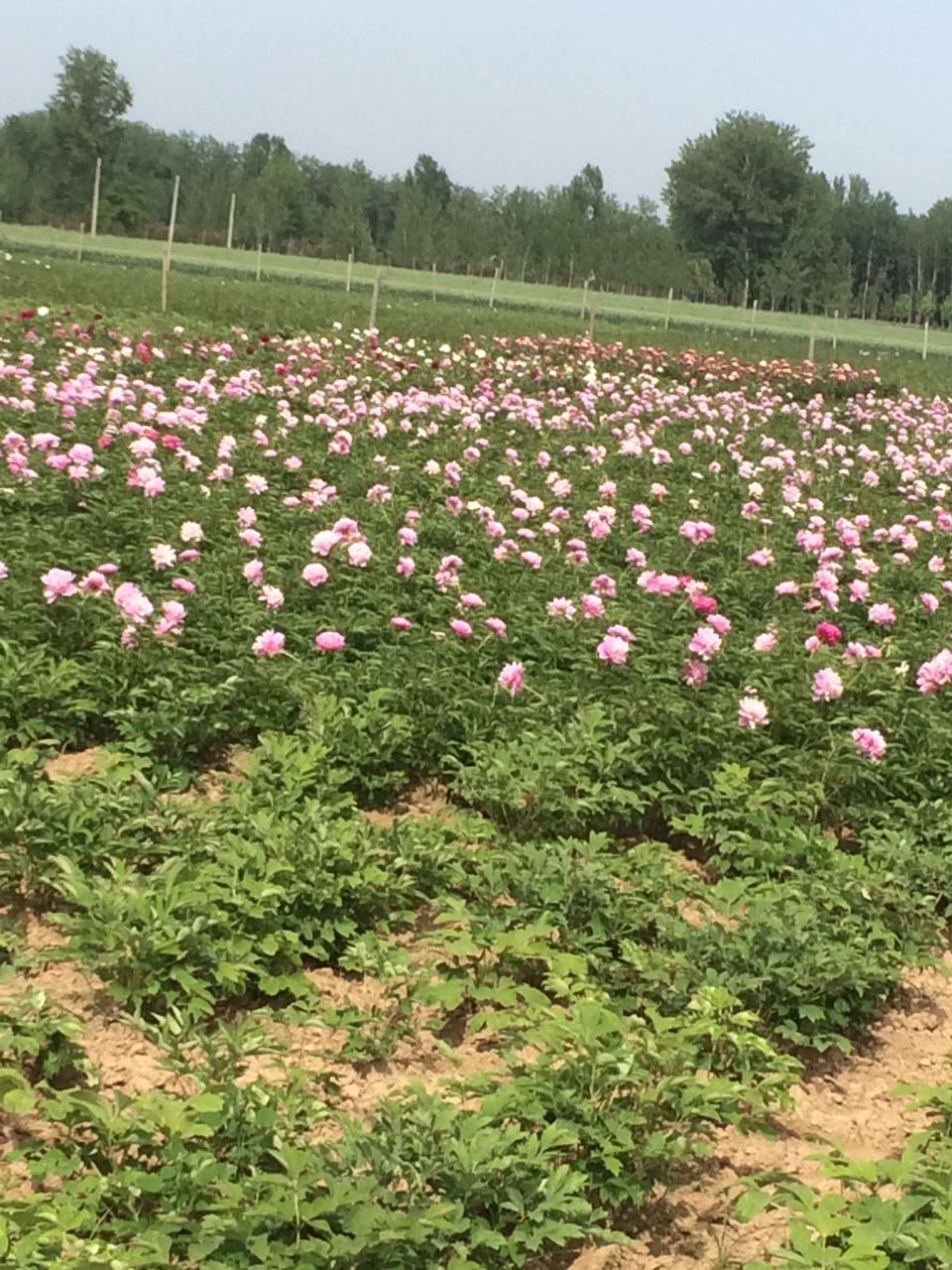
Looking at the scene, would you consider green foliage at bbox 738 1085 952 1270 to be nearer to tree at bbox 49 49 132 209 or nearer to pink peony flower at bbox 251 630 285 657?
pink peony flower at bbox 251 630 285 657

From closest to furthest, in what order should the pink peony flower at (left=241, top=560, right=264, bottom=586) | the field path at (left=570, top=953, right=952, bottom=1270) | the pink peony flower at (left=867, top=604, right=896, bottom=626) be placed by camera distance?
the field path at (left=570, top=953, right=952, bottom=1270) < the pink peony flower at (left=241, top=560, right=264, bottom=586) < the pink peony flower at (left=867, top=604, right=896, bottom=626)

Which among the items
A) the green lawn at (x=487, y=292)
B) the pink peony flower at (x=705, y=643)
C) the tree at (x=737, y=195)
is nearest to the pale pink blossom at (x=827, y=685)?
the pink peony flower at (x=705, y=643)

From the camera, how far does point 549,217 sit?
77.4 meters

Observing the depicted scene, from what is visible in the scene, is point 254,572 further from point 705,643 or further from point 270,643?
point 705,643

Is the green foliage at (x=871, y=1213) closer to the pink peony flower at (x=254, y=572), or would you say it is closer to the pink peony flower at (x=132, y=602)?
the pink peony flower at (x=132, y=602)

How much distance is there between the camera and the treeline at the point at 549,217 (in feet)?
243

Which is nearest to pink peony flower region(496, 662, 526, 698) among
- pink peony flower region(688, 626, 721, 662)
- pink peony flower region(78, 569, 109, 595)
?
pink peony flower region(688, 626, 721, 662)

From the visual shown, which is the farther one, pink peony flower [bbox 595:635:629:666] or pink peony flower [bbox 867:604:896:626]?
pink peony flower [bbox 867:604:896:626]

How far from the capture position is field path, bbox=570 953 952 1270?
2.47 metres

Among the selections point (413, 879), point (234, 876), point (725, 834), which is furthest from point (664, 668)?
point (234, 876)

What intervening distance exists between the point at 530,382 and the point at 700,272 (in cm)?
7069

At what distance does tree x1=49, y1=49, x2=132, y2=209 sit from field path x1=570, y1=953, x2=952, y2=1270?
8888 cm

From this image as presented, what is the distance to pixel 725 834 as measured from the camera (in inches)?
154

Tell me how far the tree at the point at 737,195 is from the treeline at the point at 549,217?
118 mm
